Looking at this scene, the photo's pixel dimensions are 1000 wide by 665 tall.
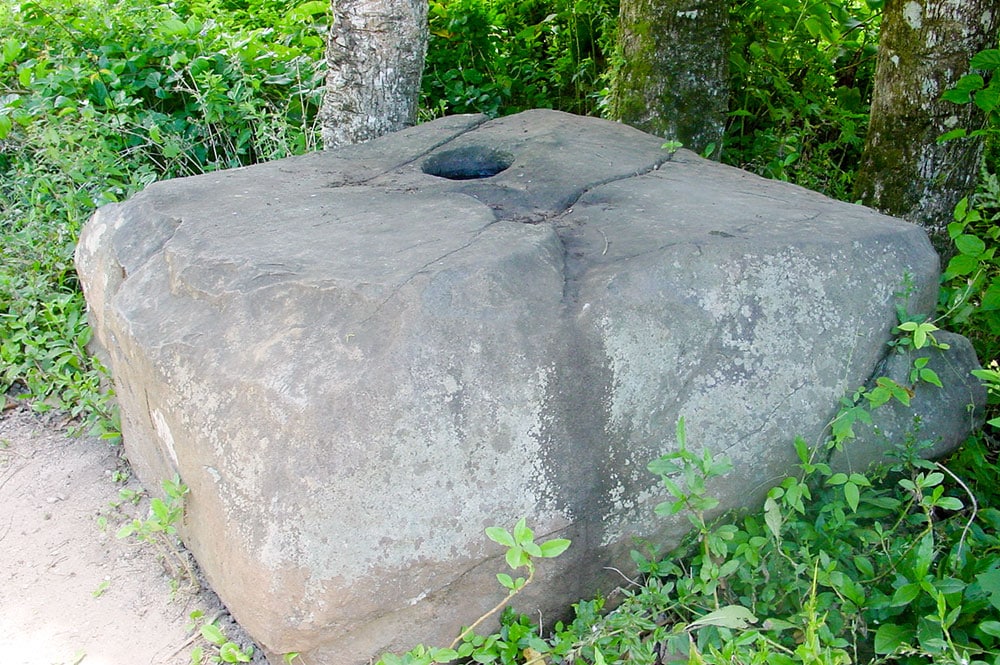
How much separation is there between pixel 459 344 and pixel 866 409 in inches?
38.7

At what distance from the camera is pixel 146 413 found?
92.1 inches

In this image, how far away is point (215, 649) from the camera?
2.17m

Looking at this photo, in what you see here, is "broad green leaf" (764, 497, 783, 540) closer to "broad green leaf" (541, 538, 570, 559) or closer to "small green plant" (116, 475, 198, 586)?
"broad green leaf" (541, 538, 570, 559)

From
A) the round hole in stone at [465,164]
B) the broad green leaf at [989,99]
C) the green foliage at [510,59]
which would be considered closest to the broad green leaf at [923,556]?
the broad green leaf at [989,99]

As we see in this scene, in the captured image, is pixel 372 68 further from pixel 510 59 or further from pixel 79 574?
pixel 79 574

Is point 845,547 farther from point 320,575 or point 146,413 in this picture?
point 146,413

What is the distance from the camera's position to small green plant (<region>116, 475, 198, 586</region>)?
6.82 feet

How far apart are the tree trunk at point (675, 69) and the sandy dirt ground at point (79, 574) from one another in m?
2.35

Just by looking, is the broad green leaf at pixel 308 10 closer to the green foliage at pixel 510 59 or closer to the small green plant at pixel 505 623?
the green foliage at pixel 510 59

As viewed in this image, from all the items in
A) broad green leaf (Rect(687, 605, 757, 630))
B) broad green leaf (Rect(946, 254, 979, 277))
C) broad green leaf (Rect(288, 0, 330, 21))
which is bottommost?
broad green leaf (Rect(687, 605, 757, 630))

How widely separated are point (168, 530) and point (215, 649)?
0.30 meters

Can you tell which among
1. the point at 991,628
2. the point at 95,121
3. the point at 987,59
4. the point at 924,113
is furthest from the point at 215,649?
the point at 924,113

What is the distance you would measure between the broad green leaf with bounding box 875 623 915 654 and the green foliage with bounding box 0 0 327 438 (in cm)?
257

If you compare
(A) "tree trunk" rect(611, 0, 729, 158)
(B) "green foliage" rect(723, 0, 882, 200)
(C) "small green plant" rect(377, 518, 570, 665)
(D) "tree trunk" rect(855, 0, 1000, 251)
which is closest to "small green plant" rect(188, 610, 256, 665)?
(C) "small green plant" rect(377, 518, 570, 665)
